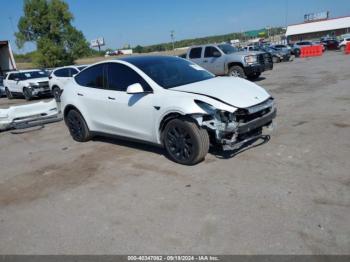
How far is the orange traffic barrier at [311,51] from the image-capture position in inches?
1350

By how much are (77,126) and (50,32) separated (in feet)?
160

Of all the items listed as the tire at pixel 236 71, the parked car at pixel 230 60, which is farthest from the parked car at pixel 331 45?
the tire at pixel 236 71

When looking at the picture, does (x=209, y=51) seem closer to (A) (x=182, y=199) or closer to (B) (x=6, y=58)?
(A) (x=182, y=199)

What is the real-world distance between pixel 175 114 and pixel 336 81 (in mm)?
10323

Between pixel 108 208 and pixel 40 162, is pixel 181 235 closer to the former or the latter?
pixel 108 208

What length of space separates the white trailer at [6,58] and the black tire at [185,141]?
108ft

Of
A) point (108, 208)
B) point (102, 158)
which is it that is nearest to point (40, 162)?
point (102, 158)

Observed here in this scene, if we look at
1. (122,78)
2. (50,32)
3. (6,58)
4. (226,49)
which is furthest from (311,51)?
(50,32)

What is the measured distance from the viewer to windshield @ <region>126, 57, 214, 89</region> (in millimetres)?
5715

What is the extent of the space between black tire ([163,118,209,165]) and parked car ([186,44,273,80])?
10810mm

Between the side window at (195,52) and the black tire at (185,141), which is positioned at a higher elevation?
the side window at (195,52)

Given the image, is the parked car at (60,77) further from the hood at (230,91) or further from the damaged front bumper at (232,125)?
the damaged front bumper at (232,125)

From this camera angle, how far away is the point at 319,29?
8188 centimetres

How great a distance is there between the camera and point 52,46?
50.8 metres
